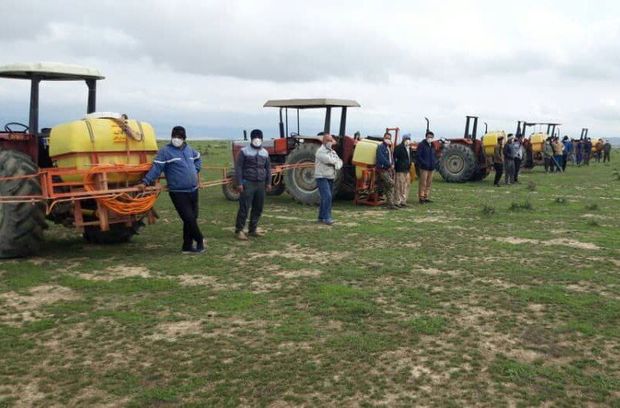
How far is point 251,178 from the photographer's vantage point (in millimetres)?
8227

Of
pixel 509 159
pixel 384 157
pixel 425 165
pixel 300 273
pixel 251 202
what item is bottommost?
pixel 300 273

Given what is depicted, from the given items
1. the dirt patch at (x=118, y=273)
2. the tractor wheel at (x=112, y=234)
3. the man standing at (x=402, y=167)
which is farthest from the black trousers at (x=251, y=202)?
the man standing at (x=402, y=167)

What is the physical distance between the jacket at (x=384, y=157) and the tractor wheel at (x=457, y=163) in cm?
666

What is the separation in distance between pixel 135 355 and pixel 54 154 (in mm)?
3738

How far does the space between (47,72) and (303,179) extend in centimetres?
589

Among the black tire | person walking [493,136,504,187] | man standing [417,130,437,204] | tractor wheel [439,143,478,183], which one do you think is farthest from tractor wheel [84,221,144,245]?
tractor wheel [439,143,478,183]

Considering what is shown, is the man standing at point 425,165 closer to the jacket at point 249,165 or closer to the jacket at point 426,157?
the jacket at point 426,157

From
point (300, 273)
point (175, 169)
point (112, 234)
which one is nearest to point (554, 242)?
point (300, 273)

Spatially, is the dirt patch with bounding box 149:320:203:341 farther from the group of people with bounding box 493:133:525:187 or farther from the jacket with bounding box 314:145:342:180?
the group of people with bounding box 493:133:525:187

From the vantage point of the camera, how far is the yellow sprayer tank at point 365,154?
11.7 meters

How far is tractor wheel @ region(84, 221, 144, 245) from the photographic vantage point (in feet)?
25.5

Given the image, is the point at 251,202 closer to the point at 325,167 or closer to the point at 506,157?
the point at 325,167

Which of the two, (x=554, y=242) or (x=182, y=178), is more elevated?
(x=182, y=178)

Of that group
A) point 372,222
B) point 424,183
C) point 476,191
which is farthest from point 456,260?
point 476,191
